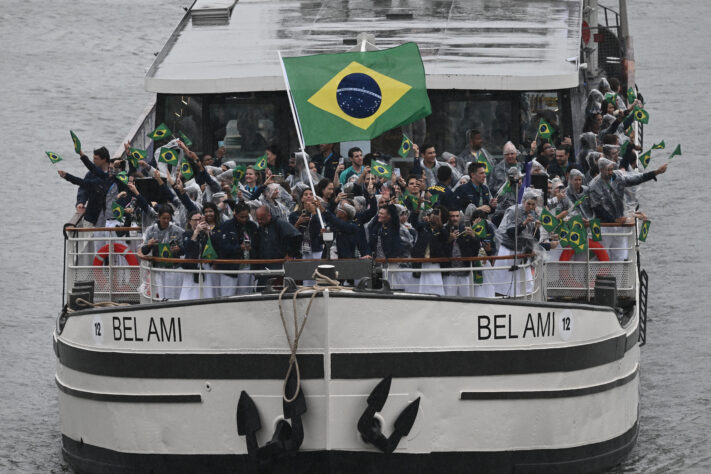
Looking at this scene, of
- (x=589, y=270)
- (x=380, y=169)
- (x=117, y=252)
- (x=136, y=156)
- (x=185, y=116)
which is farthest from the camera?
(x=185, y=116)

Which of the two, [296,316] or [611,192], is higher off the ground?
[611,192]

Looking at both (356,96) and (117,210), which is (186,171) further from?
(356,96)

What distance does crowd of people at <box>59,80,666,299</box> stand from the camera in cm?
1788

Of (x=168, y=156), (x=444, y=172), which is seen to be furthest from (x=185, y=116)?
(x=444, y=172)

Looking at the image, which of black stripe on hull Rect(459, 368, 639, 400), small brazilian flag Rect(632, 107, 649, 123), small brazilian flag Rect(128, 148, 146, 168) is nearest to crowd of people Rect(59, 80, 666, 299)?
small brazilian flag Rect(128, 148, 146, 168)

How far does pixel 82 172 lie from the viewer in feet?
123

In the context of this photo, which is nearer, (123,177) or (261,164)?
(123,177)

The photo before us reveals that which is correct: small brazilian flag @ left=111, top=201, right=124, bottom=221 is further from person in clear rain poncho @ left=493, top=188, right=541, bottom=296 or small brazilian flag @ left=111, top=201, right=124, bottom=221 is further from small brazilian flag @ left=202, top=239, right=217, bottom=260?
person in clear rain poncho @ left=493, top=188, right=541, bottom=296

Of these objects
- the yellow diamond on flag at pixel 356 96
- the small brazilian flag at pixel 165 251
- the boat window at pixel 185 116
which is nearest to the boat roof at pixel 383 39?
the boat window at pixel 185 116

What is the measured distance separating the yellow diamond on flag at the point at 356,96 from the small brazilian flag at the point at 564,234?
7.40 feet

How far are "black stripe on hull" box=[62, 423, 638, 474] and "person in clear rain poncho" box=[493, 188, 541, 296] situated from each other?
5.61 ft

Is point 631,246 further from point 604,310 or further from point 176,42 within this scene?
point 176,42

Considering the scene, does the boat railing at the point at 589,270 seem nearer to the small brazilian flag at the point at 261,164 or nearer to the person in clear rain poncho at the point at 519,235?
the person in clear rain poncho at the point at 519,235

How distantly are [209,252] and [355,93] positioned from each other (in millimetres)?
2094
